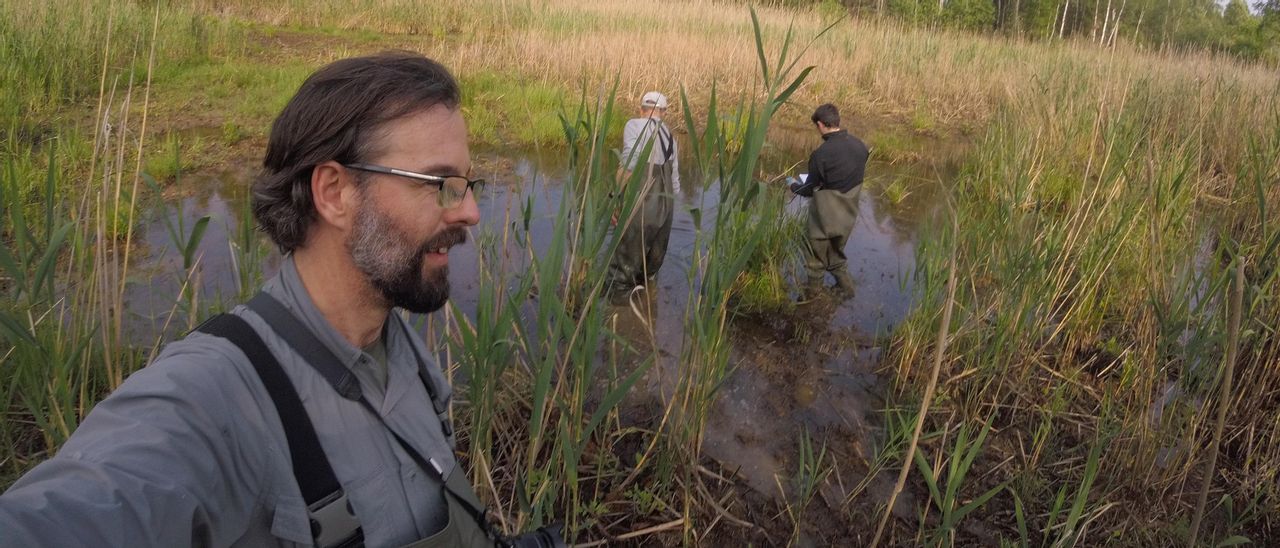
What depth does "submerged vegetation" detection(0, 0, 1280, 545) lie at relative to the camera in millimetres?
2225

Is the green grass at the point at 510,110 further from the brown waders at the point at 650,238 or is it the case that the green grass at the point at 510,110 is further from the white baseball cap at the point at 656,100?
the white baseball cap at the point at 656,100

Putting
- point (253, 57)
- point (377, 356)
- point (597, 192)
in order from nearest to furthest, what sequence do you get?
point (377, 356)
point (597, 192)
point (253, 57)

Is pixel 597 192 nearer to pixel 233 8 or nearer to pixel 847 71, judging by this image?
pixel 847 71

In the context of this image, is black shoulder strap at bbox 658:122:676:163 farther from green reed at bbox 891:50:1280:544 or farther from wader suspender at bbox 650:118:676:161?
green reed at bbox 891:50:1280:544

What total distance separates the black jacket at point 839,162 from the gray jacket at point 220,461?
4.75m

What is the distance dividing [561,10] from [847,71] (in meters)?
5.03

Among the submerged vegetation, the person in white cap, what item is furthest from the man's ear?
the person in white cap

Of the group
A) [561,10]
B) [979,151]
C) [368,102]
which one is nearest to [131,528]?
[368,102]

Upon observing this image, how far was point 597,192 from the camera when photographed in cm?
258

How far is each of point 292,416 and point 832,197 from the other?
16.7 ft

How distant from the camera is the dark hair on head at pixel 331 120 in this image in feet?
4.01

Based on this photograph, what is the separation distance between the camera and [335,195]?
1.25 m

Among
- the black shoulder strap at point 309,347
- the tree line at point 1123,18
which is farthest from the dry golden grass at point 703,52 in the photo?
the black shoulder strap at point 309,347

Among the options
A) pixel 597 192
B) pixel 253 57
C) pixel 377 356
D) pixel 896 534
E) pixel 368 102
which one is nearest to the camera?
pixel 368 102
